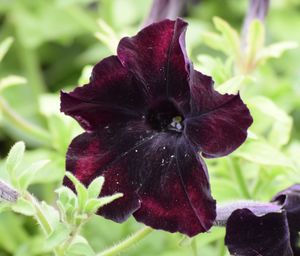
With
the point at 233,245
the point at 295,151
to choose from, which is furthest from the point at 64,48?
the point at 233,245

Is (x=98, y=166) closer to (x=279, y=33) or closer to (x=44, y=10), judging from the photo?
(x=44, y=10)

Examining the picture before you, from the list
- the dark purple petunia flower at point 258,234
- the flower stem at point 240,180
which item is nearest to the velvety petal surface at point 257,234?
the dark purple petunia flower at point 258,234

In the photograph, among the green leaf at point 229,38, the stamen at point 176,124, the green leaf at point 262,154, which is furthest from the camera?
the green leaf at point 229,38

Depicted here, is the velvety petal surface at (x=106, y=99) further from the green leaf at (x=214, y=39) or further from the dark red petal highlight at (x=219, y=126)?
the green leaf at (x=214, y=39)

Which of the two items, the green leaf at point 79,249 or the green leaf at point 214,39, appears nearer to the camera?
the green leaf at point 79,249

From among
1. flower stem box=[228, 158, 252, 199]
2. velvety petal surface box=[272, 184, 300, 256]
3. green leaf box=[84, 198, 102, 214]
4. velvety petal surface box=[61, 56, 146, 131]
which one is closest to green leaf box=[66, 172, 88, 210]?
green leaf box=[84, 198, 102, 214]

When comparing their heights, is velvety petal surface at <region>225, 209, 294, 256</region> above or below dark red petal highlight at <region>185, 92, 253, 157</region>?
below

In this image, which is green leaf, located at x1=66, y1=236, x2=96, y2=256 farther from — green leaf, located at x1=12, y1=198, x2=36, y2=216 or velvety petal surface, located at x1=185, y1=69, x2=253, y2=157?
velvety petal surface, located at x1=185, y1=69, x2=253, y2=157

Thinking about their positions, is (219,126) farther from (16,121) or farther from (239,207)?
(16,121)
